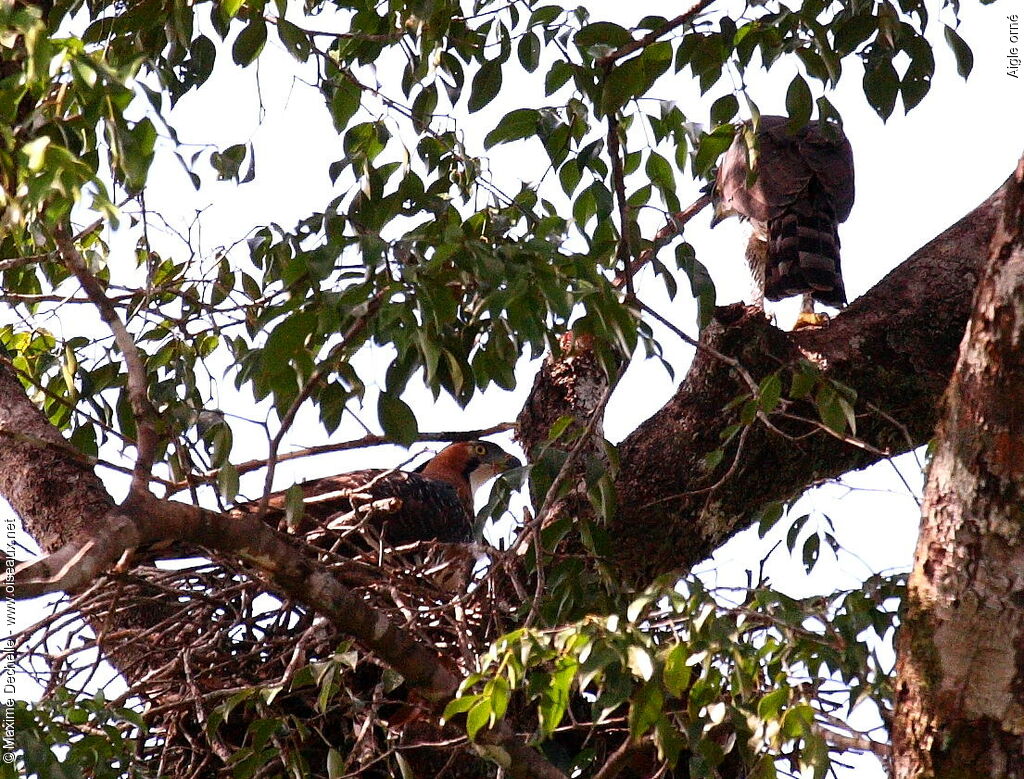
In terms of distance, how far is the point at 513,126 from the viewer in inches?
123

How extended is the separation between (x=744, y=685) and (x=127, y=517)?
52.6 inches

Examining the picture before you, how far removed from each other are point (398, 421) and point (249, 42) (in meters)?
1.25

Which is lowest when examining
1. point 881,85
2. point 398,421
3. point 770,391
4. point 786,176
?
point 398,421

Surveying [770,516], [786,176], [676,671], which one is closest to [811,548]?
[770,516]

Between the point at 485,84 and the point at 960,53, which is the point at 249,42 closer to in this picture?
the point at 485,84

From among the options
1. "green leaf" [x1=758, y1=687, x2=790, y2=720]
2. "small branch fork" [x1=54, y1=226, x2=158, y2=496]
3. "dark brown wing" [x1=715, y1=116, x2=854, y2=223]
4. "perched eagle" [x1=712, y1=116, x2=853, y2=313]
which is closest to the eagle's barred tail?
"perched eagle" [x1=712, y1=116, x2=853, y2=313]

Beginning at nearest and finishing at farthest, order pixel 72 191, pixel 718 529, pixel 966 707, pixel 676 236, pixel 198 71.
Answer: pixel 72 191 → pixel 966 707 → pixel 676 236 → pixel 198 71 → pixel 718 529

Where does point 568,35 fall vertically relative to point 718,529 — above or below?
above

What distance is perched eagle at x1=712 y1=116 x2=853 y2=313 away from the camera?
529 cm

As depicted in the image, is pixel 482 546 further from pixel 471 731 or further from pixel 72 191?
pixel 72 191

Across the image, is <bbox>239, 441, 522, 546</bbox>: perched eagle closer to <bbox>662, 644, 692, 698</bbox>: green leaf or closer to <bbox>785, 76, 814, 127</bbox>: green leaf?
<bbox>662, 644, 692, 698</bbox>: green leaf

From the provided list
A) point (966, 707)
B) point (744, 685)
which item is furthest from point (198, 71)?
point (966, 707)

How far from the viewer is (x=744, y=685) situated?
9.00 ft

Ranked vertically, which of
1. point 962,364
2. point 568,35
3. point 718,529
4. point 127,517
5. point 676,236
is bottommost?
point 127,517
